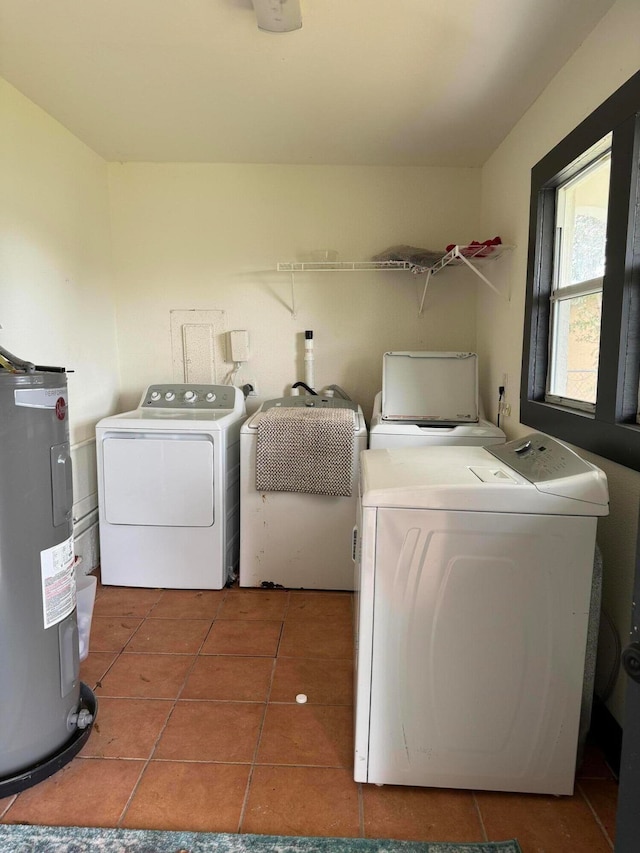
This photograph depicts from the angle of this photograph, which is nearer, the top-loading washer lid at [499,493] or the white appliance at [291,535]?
the top-loading washer lid at [499,493]

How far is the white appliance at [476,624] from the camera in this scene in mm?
1229

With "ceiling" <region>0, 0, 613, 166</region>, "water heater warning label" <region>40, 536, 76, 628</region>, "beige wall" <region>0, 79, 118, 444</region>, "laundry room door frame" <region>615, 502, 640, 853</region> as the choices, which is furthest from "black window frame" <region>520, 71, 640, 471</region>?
"beige wall" <region>0, 79, 118, 444</region>

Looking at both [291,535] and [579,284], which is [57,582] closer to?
[291,535]

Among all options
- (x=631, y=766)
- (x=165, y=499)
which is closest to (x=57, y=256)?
(x=165, y=499)

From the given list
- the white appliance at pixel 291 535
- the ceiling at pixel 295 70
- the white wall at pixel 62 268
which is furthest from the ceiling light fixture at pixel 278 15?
the white appliance at pixel 291 535

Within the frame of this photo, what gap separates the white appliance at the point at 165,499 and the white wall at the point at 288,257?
0.73 m

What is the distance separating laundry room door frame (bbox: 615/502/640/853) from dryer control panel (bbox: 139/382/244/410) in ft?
7.44

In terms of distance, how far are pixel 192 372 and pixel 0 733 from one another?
6.87 feet

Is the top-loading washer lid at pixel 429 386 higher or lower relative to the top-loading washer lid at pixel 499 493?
higher

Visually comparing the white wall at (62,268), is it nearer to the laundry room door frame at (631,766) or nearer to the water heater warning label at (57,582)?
the water heater warning label at (57,582)

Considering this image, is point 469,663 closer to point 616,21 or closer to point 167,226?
point 616,21

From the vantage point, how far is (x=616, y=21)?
1488mm

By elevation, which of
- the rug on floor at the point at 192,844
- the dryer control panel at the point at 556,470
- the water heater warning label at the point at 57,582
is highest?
the dryer control panel at the point at 556,470

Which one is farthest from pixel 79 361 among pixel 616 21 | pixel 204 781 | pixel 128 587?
pixel 616 21
